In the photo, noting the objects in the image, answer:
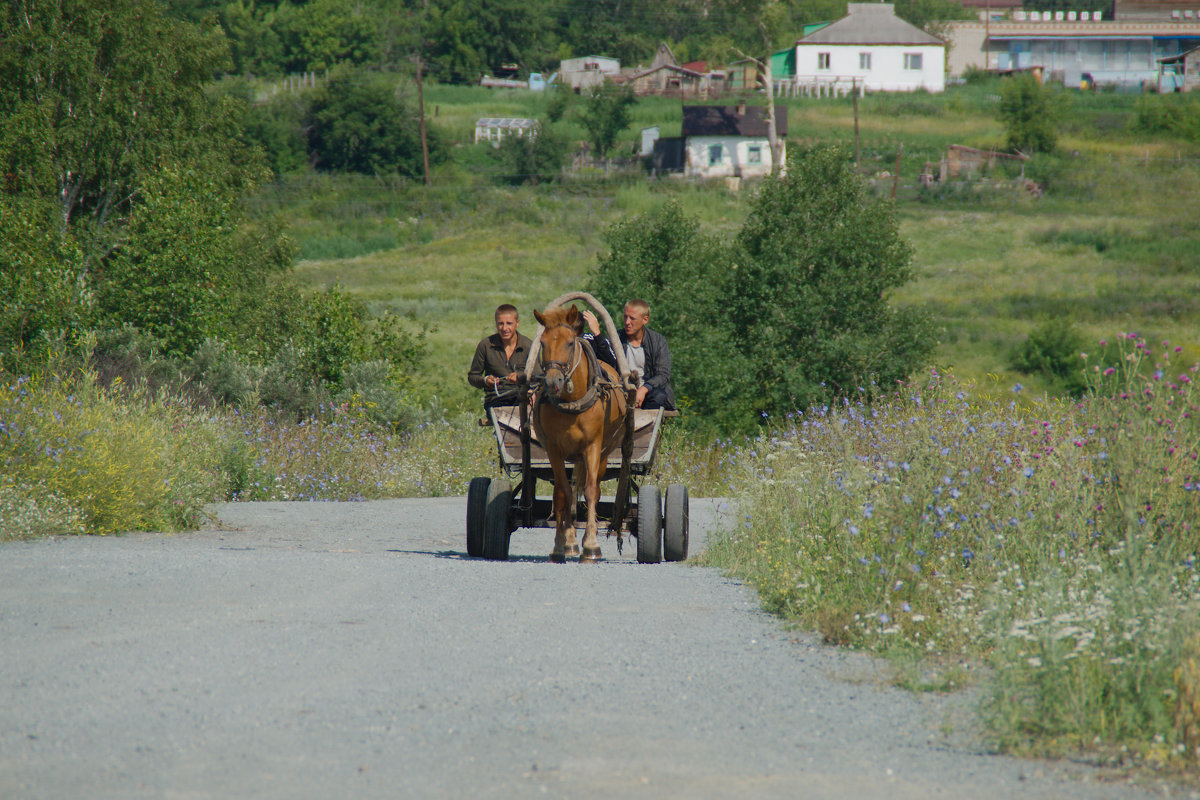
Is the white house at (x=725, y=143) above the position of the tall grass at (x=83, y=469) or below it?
above

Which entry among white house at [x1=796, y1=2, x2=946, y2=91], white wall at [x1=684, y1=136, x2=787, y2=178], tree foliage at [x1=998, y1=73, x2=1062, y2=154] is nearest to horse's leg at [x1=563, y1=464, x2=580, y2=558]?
white wall at [x1=684, y1=136, x2=787, y2=178]

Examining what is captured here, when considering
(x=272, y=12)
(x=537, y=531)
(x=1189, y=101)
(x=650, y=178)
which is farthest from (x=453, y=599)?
(x=272, y=12)

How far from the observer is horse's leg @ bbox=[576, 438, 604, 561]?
9711 mm

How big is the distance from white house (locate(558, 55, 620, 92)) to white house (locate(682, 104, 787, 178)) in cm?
3907

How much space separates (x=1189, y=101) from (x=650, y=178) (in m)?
47.1

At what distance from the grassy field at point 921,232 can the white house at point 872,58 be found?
29.8 feet

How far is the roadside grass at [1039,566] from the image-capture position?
15.6 feet

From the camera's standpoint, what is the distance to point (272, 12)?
116 m

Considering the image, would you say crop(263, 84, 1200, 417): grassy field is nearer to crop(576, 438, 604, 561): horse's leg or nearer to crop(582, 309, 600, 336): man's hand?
crop(582, 309, 600, 336): man's hand

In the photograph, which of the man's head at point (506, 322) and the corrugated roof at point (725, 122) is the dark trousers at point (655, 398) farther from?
the corrugated roof at point (725, 122)

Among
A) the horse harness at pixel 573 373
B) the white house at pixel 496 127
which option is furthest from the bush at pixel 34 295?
the white house at pixel 496 127

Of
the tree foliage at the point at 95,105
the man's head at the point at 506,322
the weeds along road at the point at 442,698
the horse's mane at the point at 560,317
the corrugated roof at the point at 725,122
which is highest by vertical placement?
the corrugated roof at the point at 725,122

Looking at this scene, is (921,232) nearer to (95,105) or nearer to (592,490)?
(95,105)

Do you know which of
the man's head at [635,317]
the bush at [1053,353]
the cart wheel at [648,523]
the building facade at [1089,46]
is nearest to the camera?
the cart wheel at [648,523]
